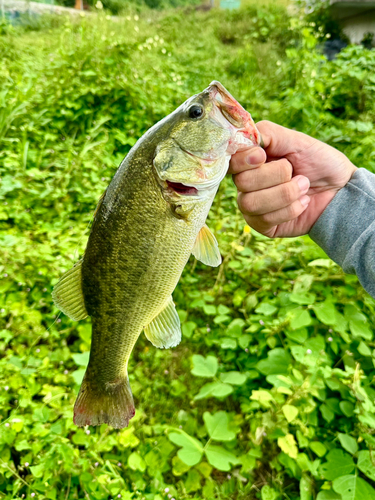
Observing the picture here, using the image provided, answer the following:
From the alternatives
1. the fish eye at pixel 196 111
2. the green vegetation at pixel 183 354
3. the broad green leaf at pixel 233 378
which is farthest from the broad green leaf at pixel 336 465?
the fish eye at pixel 196 111

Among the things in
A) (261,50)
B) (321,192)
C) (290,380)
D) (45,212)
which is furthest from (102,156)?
(261,50)

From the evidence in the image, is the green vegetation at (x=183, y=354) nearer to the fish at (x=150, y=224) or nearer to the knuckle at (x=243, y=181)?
the fish at (x=150, y=224)

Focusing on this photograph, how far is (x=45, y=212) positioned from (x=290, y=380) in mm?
2380

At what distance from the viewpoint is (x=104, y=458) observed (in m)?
1.86

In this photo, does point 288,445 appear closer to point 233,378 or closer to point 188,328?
point 233,378

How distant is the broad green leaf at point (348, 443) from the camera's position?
1744 mm

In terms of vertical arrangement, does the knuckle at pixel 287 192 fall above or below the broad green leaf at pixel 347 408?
above

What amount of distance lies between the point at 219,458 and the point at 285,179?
1.31 metres

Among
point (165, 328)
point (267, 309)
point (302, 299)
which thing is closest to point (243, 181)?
point (165, 328)

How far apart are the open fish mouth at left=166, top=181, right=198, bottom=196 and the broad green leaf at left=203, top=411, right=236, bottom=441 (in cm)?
127

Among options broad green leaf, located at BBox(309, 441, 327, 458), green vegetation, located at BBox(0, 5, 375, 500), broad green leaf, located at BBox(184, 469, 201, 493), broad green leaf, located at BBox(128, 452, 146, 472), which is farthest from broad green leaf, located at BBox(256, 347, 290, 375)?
broad green leaf, located at BBox(128, 452, 146, 472)

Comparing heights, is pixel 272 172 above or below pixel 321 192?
above

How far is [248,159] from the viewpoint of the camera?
1.36 metres

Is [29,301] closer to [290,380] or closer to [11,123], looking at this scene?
[290,380]
